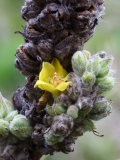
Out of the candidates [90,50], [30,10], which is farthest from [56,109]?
[90,50]

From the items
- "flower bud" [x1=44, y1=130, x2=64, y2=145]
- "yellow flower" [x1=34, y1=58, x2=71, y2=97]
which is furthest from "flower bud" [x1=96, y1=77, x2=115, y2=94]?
"flower bud" [x1=44, y1=130, x2=64, y2=145]

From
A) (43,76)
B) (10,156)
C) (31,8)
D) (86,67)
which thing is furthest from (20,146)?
(31,8)

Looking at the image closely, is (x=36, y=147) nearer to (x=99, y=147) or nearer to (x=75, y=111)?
(x=75, y=111)

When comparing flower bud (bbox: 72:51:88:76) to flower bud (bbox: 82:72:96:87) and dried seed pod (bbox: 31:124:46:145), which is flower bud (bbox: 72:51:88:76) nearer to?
flower bud (bbox: 82:72:96:87)

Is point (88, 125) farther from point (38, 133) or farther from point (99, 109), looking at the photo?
point (38, 133)

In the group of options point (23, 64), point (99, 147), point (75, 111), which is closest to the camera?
point (75, 111)

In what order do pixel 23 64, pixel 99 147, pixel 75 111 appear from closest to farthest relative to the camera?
pixel 75 111 < pixel 23 64 < pixel 99 147

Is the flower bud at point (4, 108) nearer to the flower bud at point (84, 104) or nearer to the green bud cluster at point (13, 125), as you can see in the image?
the green bud cluster at point (13, 125)
